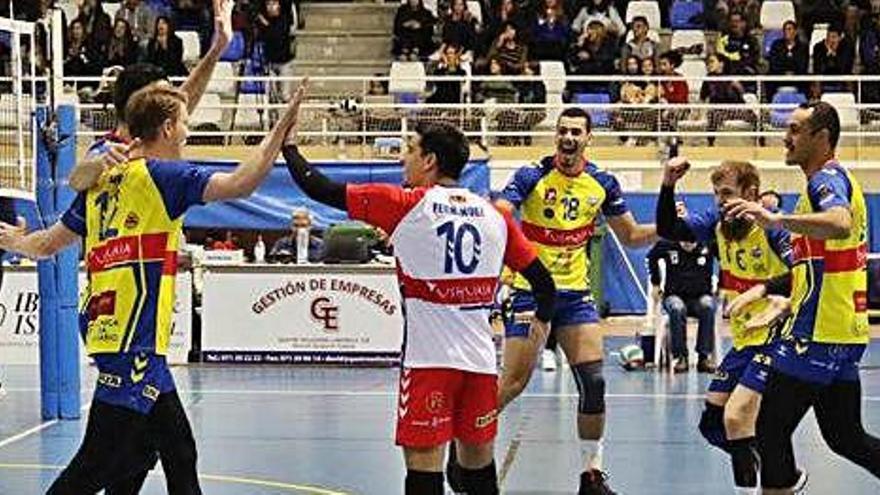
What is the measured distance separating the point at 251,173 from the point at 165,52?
18874mm

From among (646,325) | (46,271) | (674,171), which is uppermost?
(674,171)

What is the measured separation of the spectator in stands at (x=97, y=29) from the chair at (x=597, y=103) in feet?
23.2

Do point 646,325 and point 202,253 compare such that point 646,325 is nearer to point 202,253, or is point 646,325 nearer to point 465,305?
point 202,253

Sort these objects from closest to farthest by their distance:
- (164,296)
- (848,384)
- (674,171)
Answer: (164,296) < (848,384) < (674,171)

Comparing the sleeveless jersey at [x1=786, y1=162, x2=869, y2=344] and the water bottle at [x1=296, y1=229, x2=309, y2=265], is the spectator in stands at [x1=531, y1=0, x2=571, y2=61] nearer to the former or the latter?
the water bottle at [x1=296, y1=229, x2=309, y2=265]

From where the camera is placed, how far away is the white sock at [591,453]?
33.8 feet

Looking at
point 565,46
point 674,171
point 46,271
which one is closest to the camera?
point 674,171

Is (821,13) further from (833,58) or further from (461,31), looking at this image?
(461,31)

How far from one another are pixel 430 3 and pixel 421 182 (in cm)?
2084

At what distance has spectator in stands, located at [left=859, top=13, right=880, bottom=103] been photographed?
79.8ft

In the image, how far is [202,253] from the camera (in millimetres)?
19031

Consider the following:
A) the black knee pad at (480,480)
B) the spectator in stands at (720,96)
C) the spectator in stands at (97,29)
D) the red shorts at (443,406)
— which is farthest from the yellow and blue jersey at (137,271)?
the spectator in stands at (97,29)

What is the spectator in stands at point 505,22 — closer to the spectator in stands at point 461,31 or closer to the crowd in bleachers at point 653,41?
the crowd in bleachers at point 653,41

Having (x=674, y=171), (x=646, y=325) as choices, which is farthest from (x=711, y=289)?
(x=674, y=171)
